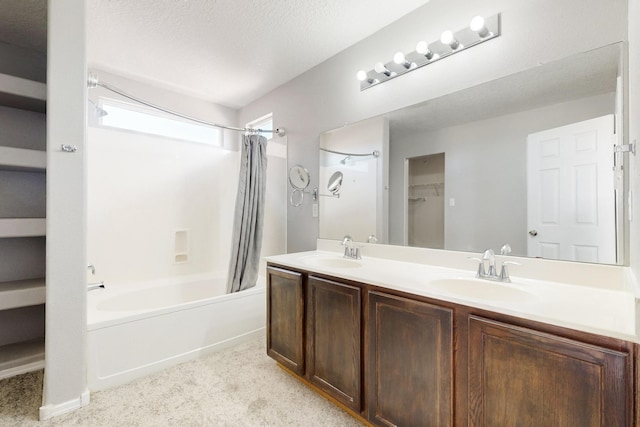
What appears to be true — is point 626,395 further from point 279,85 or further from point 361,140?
point 279,85

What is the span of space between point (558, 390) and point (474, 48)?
67.4 inches

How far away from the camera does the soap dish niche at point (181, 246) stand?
10.5 feet

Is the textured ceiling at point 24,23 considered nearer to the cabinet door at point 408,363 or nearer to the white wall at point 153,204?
the white wall at point 153,204

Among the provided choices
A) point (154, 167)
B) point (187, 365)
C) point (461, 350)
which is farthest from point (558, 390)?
point (154, 167)

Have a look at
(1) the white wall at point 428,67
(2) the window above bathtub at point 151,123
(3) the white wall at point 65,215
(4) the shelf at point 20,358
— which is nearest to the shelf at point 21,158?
(3) the white wall at point 65,215

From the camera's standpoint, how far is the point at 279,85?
10.0 ft

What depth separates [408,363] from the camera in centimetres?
125

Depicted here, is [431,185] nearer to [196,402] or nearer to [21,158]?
[196,402]

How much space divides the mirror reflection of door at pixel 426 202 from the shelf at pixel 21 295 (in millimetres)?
2375

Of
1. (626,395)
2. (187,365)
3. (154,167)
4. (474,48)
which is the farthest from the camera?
(154,167)

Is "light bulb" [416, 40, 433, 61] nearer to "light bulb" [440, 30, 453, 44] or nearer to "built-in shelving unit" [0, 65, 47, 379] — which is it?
"light bulb" [440, 30, 453, 44]

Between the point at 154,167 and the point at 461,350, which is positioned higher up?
the point at 154,167

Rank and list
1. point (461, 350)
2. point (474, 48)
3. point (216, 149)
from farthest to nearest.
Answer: point (216, 149) < point (474, 48) < point (461, 350)

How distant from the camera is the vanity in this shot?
0.85 metres
